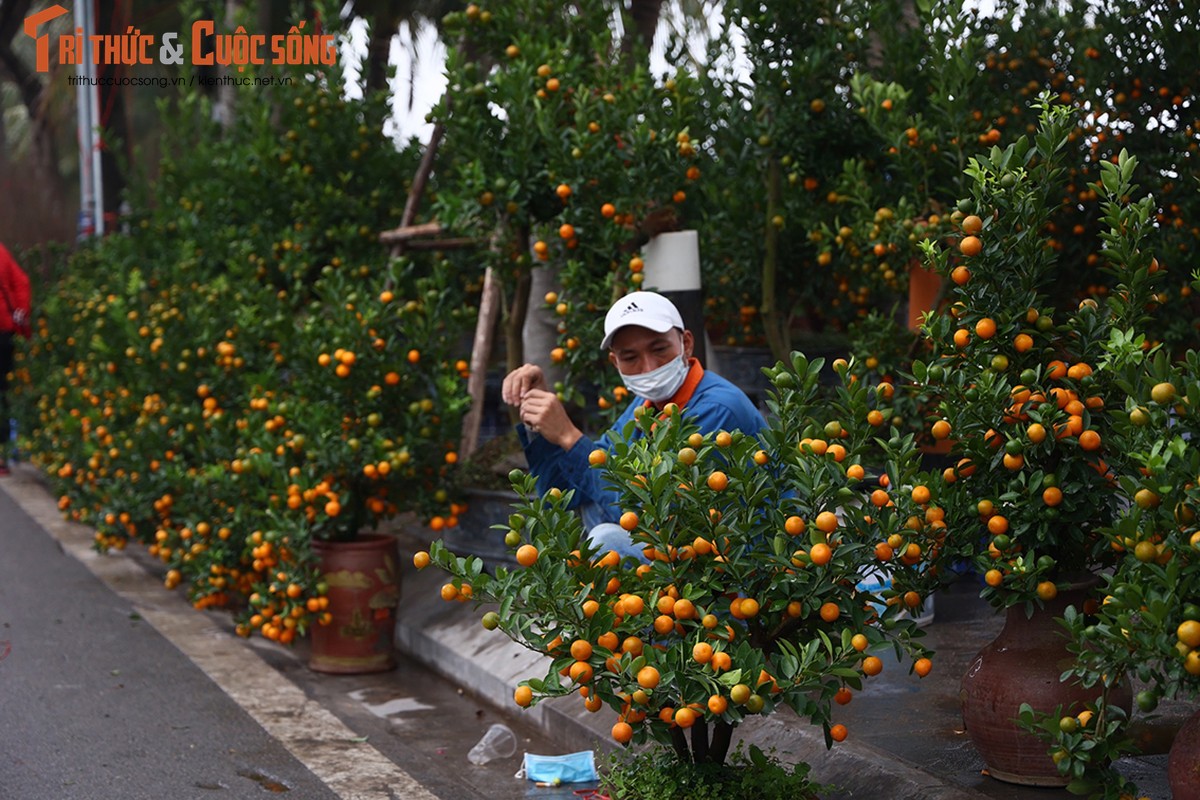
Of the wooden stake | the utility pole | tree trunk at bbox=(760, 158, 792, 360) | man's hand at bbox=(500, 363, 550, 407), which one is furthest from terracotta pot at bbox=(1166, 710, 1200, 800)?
the utility pole

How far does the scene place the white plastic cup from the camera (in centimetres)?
469

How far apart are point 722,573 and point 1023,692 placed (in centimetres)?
86

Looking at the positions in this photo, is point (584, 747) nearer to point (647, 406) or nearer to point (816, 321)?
point (647, 406)

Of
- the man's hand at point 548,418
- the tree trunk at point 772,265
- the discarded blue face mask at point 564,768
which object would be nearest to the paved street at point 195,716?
the discarded blue face mask at point 564,768

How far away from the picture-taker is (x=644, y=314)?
4129 millimetres

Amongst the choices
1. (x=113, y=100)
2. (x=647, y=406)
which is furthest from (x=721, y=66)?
(x=113, y=100)

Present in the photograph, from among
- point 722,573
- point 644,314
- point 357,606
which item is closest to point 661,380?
point 644,314

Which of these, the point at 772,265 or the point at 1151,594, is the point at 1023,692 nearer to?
the point at 1151,594

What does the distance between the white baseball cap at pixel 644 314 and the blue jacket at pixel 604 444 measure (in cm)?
21

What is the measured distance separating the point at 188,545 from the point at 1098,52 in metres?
4.83

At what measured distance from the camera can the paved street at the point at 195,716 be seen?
4336mm

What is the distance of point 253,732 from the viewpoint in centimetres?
486

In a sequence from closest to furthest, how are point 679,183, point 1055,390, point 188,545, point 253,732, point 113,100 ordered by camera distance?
point 1055,390, point 253,732, point 679,183, point 188,545, point 113,100

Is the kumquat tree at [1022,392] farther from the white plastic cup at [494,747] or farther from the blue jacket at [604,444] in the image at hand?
the white plastic cup at [494,747]
